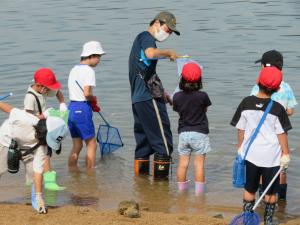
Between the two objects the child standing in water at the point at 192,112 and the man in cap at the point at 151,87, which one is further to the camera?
the man in cap at the point at 151,87

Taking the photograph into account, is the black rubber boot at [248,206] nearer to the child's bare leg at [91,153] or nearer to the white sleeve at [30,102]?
the white sleeve at [30,102]

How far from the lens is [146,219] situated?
7.95 m

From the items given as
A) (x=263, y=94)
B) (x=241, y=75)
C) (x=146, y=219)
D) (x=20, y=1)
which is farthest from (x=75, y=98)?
(x=20, y=1)

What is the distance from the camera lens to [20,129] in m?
8.27

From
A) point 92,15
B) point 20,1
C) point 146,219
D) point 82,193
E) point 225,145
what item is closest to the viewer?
point 146,219

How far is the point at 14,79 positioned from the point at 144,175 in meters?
6.75

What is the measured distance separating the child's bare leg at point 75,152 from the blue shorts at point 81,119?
0.18 meters

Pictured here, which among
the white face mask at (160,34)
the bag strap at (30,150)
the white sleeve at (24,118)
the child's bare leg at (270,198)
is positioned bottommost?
the child's bare leg at (270,198)

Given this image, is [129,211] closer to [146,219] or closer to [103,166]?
[146,219]

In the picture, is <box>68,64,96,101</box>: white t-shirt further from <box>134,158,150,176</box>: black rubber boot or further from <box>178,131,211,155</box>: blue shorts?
<box>178,131,211,155</box>: blue shorts

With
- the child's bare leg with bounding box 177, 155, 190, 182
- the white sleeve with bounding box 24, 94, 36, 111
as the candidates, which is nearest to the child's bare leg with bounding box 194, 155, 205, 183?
the child's bare leg with bounding box 177, 155, 190, 182

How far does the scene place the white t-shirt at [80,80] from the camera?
32.4ft

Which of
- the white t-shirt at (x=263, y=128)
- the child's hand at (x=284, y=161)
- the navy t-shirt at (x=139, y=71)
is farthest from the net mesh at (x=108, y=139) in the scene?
the child's hand at (x=284, y=161)

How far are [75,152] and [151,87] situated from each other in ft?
5.00
